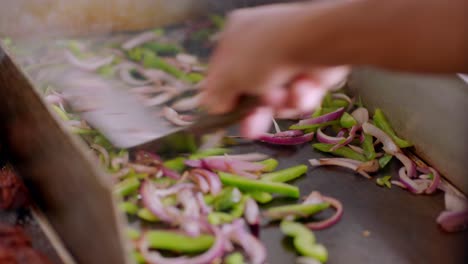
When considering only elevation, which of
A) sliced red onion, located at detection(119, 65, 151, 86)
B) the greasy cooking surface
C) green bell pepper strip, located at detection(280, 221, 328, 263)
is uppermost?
sliced red onion, located at detection(119, 65, 151, 86)

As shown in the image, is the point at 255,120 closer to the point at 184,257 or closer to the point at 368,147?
the point at 184,257

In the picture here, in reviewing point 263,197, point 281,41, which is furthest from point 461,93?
point 281,41

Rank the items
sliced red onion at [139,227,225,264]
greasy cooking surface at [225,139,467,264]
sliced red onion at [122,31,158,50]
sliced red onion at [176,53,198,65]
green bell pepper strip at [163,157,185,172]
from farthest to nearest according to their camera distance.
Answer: sliced red onion at [122,31,158,50] → sliced red onion at [176,53,198,65] → green bell pepper strip at [163,157,185,172] → greasy cooking surface at [225,139,467,264] → sliced red onion at [139,227,225,264]

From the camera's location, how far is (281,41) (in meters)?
1.20

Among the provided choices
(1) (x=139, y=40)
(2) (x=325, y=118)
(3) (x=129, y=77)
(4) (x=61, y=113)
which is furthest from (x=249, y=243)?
(1) (x=139, y=40)

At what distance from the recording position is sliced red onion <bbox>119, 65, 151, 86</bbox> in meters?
2.45

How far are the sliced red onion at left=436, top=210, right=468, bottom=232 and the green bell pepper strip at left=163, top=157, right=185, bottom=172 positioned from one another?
0.90m

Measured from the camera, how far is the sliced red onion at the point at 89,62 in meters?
2.54

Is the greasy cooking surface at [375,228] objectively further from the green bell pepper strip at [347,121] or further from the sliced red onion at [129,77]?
the sliced red onion at [129,77]

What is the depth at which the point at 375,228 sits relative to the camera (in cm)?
186

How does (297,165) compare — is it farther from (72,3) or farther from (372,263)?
(72,3)

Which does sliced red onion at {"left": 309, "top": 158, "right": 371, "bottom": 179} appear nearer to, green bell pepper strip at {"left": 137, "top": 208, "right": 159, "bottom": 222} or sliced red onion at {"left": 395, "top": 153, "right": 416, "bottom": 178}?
sliced red onion at {"left": 395, "top": 153, "right": 416, "bottom": 178}

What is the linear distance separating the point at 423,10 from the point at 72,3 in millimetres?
2090

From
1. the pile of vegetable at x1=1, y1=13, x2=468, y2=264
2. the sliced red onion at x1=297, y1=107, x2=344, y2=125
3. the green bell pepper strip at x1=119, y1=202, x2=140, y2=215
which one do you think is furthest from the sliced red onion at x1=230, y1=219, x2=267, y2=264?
the sliced red onion at x1=297, y1=107, x2=344, y2=125
